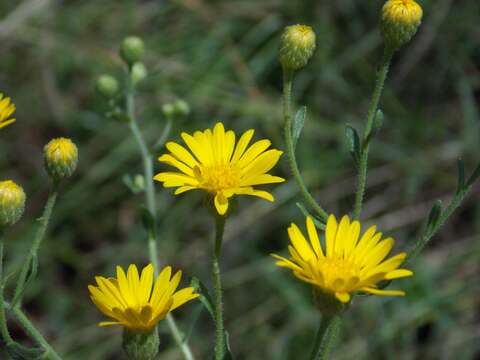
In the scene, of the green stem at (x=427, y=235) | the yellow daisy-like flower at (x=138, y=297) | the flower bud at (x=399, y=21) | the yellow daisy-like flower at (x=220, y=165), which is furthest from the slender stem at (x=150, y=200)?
the flower bud at (x=399, y=21)

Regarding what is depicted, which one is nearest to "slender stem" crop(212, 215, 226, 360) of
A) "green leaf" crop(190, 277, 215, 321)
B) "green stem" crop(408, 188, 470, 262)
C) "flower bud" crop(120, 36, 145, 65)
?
"green leaf" crop(190, 277, 215, 321)

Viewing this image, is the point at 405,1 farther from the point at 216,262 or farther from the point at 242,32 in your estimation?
the point at 242,32

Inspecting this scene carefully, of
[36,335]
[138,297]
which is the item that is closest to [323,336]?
[138,297]

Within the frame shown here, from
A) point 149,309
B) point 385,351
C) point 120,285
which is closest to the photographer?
point 149,309

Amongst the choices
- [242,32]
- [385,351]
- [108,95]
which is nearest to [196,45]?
[242,32]

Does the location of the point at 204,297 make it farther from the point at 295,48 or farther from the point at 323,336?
the point at 295,48

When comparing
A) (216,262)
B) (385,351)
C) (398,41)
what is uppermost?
(398,41)
